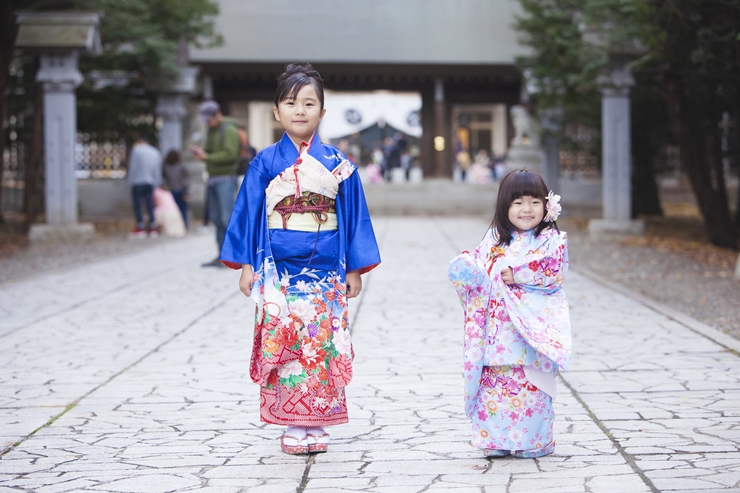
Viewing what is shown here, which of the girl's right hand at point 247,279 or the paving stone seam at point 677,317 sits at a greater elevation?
A: the girl's right hand at point 247,279

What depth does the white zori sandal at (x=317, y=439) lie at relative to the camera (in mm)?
4289

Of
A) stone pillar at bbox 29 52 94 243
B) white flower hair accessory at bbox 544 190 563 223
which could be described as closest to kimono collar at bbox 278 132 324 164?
white flower hair accessory at bbox 544 190 563 223

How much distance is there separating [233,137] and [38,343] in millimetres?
4871

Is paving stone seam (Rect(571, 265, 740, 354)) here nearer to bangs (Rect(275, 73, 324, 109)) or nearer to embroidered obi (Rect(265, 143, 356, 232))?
embroidered obi (Rect(265, 143, 356, 232))

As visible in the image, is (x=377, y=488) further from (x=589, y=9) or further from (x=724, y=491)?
(x=589, y=9)

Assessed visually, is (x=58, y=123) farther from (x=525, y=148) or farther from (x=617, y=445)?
(x=525, y=148)

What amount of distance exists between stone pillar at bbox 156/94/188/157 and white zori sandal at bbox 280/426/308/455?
19.4 m

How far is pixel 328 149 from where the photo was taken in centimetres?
440

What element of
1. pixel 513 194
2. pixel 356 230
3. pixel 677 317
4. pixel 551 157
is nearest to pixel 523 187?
pixel 513 194

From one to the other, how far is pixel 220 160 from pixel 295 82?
23.7ft

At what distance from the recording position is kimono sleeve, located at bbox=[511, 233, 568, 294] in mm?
4078

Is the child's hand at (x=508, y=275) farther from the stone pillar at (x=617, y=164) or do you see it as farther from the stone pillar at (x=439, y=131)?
the stone pillar at (x=439, y=131)

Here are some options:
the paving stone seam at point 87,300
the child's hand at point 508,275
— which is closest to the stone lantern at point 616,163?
the paving stone seam at point 87,300

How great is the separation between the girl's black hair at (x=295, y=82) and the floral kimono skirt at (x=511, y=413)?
4.80ft
